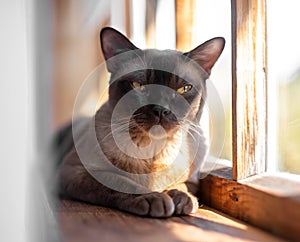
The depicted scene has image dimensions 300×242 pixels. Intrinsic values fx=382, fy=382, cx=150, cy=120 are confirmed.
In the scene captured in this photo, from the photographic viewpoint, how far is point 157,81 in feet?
3.30

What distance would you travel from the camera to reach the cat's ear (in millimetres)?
1007

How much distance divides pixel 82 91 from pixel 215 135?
56cm

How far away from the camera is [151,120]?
3.14ft

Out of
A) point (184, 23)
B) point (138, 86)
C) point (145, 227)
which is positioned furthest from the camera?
point (184, 23)

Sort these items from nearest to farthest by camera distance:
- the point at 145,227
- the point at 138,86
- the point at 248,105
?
the point at 145,227
the point at 248,105
the point at 138,86

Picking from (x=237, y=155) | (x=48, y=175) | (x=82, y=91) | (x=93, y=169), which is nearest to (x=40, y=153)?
(x=48, y=175)

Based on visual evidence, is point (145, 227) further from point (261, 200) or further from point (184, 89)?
point (184, 89)

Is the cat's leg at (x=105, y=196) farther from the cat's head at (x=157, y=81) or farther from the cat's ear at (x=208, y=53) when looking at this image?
the cat's ear at (x=208, y=53)

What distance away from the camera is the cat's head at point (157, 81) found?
3.21ft

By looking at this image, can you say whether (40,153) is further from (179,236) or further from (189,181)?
(179,236)

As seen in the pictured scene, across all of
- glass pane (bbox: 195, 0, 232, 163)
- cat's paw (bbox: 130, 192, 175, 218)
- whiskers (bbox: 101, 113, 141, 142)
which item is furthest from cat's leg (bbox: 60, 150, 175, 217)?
glass pane (bbox: 195, 0, 232, 163)

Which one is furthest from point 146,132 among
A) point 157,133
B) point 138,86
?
point 138,86

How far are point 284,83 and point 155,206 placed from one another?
1.37 feet

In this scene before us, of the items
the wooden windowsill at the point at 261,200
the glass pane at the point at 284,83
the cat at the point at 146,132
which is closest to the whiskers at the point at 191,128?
the cat at the point at 146,132
